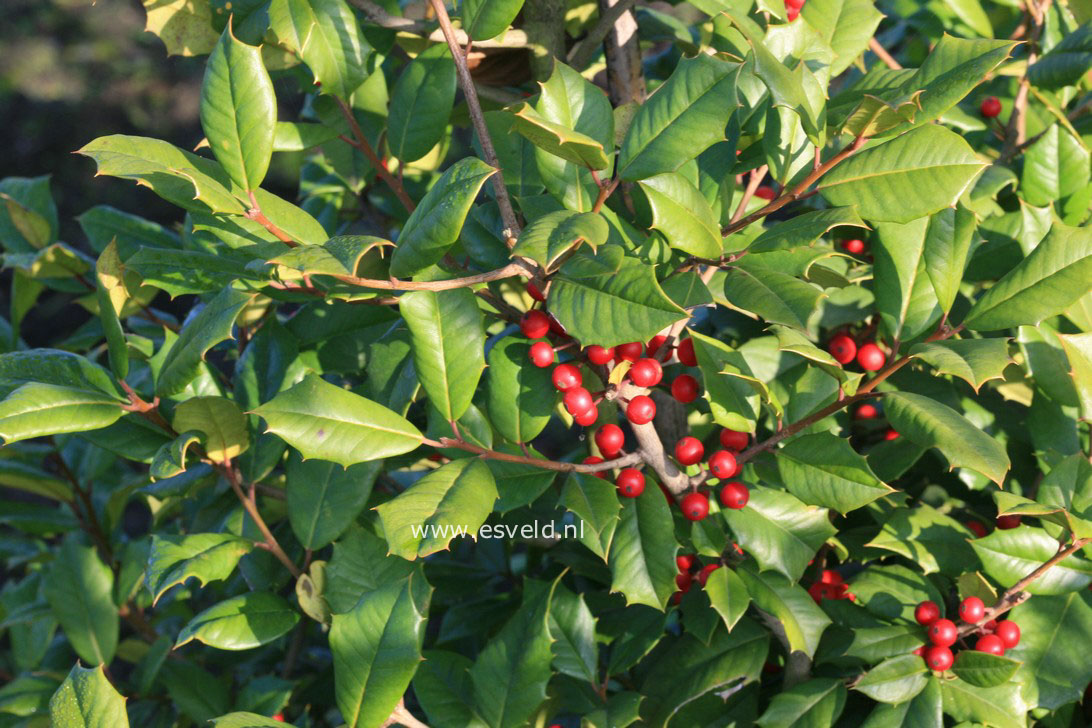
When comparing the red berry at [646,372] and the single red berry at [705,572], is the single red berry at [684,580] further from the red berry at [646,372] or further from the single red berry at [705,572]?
the red berry at [646,372]

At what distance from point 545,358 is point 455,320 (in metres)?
0.09

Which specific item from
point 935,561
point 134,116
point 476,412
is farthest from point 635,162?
point 134,116

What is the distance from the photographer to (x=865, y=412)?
137 centimetres

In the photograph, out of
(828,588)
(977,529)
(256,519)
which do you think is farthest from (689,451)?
(256,519)

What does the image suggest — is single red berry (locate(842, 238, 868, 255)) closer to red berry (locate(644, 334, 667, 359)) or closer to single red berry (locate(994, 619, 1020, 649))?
red berry (locate(644, 334, 667, 359))

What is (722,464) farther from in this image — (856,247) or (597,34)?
(597,34)

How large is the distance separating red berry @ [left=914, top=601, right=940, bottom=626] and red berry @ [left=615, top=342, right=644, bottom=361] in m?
0.43

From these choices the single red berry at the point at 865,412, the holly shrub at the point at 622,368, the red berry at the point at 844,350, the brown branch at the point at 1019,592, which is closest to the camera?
the holly shrub at the point at 622,368

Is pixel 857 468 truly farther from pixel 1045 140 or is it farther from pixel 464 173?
pixel 1045 140

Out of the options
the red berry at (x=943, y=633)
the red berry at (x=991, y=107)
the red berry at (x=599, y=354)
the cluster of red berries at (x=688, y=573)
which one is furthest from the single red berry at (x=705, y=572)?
the red berry at (x=991, y=107)

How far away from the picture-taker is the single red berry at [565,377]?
95 cm

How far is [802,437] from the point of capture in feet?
3.28

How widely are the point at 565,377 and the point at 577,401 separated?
28 millimetres

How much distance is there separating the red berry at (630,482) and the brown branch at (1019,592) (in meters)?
0.39
